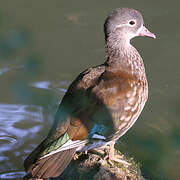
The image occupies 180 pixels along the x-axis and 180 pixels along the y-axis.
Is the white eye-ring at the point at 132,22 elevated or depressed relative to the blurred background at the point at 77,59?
elevated

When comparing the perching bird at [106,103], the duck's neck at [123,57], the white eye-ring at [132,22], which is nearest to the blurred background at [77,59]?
the perching bird at [106,103]

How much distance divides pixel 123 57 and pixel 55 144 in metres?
1.20

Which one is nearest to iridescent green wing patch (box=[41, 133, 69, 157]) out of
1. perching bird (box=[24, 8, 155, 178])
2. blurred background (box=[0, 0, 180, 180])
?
perching bird (box=[24, 8, 155, 178])

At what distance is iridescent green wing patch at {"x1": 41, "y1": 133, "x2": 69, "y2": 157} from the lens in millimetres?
2500

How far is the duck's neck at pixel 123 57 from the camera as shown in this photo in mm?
3264

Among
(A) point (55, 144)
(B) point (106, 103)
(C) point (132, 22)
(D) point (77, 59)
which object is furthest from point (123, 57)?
(D) point (77, 59)

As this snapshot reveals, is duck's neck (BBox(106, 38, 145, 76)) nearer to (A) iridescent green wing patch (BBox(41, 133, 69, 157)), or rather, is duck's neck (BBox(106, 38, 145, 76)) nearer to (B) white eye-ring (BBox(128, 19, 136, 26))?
(B) white eye-ring (BBox(128, 19, 136, 26))

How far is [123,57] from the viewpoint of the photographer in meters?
3.35

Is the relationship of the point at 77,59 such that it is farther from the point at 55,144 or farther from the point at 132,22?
the point at 55,144

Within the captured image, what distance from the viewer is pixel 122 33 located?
3.31m

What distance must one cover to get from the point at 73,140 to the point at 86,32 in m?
4.76

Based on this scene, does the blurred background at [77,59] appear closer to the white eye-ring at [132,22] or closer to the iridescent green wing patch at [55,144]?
the iridescent green wing patch at [55,144]

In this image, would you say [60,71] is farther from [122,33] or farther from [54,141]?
[54,141]

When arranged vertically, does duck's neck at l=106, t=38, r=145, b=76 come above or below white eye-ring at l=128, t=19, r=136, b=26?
below
